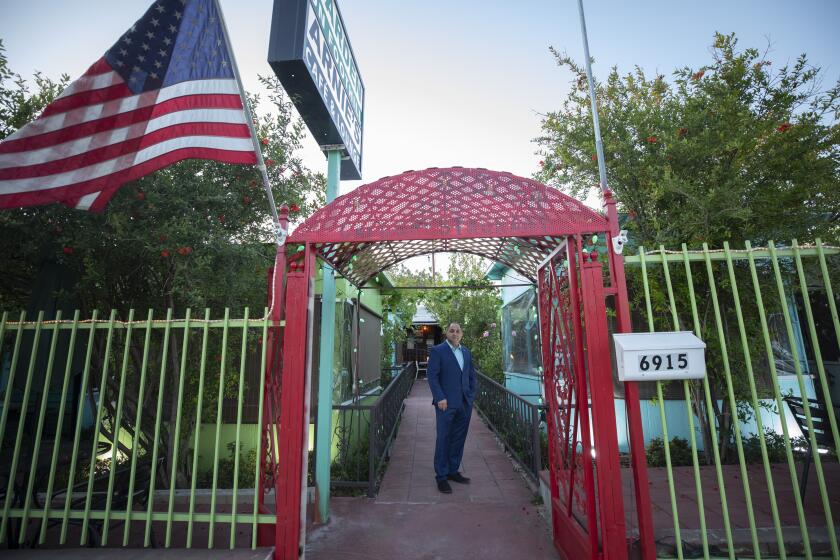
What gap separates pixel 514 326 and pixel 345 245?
6.86 metres

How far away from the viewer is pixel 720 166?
436 cm

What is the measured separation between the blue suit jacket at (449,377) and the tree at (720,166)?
2456 millimetres

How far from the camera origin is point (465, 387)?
195 inches

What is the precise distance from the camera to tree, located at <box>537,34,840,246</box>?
4.24 metres

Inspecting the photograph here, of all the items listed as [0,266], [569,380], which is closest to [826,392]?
[569,380]

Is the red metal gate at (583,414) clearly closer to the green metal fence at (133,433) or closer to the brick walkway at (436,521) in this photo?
the brick walkway at (436,521)

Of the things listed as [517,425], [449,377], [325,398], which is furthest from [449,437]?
[325,398]

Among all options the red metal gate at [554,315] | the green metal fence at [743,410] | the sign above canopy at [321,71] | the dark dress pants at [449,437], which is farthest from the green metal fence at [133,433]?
the green metal fence at [743,410]

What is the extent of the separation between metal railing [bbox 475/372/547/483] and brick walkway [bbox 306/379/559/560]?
254mm

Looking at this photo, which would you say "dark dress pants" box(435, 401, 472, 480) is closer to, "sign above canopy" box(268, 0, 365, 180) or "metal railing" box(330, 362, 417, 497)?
"metal railing" box(330, 362, 417, 497)

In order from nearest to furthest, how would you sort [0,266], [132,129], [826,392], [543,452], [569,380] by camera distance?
1. [826,392]
2. [132,129]
3. [569,380]
4. [0,266]
5. [543,452]

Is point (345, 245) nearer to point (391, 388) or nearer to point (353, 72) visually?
point (353, 72)

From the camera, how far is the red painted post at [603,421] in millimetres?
2537

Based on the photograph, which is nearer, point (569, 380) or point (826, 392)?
point (826, 392)
